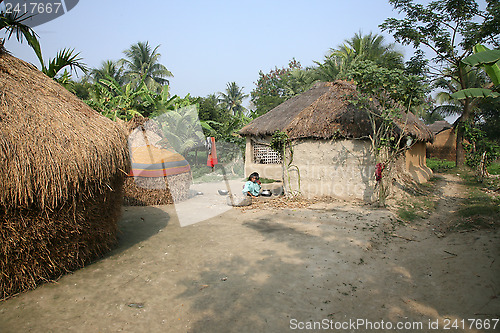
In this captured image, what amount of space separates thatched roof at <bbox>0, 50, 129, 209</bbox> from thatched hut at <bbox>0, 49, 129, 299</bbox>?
0.01 m

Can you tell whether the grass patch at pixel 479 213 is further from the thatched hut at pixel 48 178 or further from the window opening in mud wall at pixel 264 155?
the window opening in mud wall at pixel 264 155

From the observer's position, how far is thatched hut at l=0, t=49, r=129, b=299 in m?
3.92

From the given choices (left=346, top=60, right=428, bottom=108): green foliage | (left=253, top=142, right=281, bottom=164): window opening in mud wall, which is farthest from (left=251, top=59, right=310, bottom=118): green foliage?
(left=346, top=60, right=428, bottom=108): green foliage

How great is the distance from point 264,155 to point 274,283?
9817mm

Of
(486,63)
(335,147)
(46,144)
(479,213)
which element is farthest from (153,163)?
(479,213)

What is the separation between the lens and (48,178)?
4082 millimetres

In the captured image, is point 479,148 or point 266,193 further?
point 479,148

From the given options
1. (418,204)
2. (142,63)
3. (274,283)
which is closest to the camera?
(274,283)

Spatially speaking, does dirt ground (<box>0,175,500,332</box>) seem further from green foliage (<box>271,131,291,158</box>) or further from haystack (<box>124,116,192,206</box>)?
green foliage (<box>271,131,291,158</box>)

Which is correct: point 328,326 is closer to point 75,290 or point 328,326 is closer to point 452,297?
point 452,297

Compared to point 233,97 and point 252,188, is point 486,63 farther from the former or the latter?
point 233,97

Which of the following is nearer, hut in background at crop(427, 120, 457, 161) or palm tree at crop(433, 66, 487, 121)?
palm tree at crop(433, 66, 487, 121)

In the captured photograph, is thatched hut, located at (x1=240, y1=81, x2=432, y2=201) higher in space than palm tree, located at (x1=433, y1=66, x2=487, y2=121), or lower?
lower

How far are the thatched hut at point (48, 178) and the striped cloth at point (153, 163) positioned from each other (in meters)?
3.84
